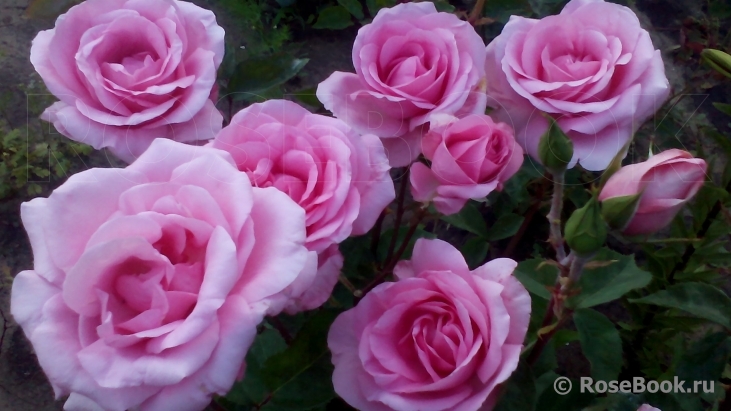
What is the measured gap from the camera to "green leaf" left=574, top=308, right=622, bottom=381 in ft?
1.89

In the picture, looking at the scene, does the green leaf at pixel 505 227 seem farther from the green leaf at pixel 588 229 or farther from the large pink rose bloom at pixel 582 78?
the green leaf at pixel 588 229

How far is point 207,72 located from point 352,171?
0.65 feet

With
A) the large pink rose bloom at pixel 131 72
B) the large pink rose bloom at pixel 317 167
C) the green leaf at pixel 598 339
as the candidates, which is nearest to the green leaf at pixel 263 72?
the large pink rose bloom at pixel 131 72

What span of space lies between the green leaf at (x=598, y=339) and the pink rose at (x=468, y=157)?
0.17 metres

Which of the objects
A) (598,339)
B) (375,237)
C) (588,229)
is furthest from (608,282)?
(375,237)

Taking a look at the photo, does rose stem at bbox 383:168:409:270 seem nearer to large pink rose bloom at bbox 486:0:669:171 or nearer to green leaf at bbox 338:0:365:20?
large pink rose bloom at bbox 486:0:669:171

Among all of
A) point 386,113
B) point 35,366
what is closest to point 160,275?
point 386,113

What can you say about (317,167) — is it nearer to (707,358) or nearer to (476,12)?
(476,12)

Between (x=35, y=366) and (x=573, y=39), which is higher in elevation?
(x=573, y=39)

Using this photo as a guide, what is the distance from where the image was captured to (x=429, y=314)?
0.50m

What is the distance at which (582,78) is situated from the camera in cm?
56

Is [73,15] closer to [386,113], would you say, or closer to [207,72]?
[207,72]

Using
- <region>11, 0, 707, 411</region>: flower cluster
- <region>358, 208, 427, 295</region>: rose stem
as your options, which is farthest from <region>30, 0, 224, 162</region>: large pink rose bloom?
<region>358, 208, 427, 295</region>: rose stem

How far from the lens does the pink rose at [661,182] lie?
46 centimetres
